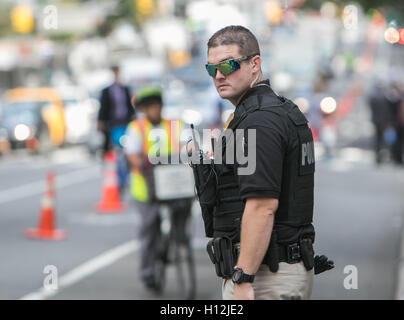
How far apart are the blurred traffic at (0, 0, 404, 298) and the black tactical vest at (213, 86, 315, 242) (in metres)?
2.63

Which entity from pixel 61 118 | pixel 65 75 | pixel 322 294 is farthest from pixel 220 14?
pixel 65 75

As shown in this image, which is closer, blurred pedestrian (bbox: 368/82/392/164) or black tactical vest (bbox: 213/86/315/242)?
black tactical vest (bbox: 213/86/315/242)

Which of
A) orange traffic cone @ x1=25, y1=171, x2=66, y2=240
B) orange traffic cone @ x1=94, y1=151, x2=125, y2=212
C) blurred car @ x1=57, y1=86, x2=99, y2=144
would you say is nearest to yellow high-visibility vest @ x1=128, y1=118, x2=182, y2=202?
orange traffic cone @ x1=25, y1=171, x2=66, y2=240

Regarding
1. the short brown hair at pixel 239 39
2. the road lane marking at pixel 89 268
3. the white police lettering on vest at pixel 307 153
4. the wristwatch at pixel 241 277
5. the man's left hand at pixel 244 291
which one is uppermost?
the short brown hair at pixel 239 39

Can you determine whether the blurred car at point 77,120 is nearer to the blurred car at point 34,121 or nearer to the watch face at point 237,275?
the blurred car at point 34,121

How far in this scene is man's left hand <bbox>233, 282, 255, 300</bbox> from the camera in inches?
161

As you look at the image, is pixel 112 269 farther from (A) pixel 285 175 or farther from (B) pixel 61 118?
(B) pixel 61 118

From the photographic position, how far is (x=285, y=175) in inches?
165

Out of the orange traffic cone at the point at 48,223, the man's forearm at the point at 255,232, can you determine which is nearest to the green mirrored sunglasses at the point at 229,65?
the man's forearm at the point at 255,232

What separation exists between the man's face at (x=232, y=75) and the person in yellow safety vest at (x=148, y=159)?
4627mm

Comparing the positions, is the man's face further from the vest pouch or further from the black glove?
the black glove

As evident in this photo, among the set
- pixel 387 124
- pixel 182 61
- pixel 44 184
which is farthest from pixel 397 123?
pixel 182 61

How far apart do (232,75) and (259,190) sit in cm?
52

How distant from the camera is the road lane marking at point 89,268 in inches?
364
